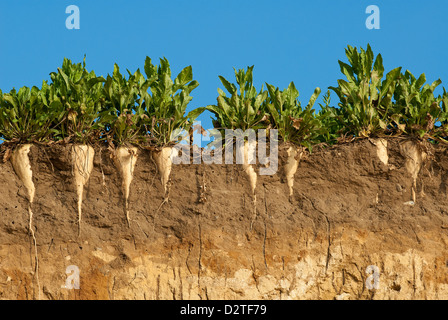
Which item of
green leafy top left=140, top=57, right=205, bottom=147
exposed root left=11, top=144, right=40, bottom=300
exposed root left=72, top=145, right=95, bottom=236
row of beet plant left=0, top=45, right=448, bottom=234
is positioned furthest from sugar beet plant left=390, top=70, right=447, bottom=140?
exposed root left=11, top=144, right=40, bottom=300

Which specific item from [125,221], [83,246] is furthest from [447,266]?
[83,246]

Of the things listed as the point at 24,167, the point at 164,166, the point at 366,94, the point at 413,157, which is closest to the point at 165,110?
the point at 164,166

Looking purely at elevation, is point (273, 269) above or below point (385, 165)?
below

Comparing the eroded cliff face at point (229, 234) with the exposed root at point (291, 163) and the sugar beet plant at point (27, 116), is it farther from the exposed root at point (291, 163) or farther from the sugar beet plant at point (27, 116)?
the sugar beet plant at point (27, 116)

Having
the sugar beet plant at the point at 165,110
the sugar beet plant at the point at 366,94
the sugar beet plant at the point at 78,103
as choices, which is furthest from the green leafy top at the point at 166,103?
the sugar beet plant at the point at 366,94

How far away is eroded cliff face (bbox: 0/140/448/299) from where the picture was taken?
7242mm

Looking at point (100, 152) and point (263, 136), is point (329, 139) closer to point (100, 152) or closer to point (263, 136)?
point (263, 136)

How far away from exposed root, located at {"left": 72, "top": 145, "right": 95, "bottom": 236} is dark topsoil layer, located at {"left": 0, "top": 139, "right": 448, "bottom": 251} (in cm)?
8

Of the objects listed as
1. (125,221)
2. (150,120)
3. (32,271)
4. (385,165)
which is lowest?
(32,271)

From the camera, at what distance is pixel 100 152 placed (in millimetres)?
7406

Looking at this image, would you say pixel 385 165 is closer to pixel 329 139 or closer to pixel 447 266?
pixel 329 139

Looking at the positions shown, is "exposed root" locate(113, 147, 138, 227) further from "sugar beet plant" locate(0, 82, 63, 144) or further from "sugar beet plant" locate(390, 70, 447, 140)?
"sugar beet plant" locate(390, 70, 447, 140)

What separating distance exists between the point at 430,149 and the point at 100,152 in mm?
4018

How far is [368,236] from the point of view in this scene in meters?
7.40
